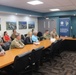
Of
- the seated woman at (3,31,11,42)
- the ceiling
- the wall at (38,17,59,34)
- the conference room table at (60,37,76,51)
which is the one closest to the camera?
the ceiling

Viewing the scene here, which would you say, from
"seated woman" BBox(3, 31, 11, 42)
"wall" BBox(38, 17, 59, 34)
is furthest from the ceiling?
"wall" BBox(38, 17, 59, 34)

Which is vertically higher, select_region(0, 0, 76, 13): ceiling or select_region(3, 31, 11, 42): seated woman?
select_region(0, 0, 76, 13): ceiling

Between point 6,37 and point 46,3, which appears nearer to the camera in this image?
point 46,3

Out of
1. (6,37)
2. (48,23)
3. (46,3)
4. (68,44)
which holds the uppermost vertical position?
(46,3)

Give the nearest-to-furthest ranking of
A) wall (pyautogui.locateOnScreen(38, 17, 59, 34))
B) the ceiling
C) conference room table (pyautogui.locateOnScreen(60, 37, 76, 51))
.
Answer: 1. the ceiling
2. conference room table (pyautogui.locateOnScreen(60, 37, 76, 51))
3. wall (pyautogui.locateOnScreen(38, 17, 59, 34))

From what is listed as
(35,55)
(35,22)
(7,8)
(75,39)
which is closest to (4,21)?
(7,8)

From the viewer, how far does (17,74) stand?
2893mm

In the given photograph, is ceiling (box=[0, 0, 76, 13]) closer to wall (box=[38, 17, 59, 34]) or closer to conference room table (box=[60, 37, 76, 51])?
conference room table (box=[60, 37, 76, 51])

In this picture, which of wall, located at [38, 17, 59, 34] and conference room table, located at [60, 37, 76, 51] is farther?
wall, located at [38, 17, 59, 34]

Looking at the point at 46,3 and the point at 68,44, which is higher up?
the point at 46,3

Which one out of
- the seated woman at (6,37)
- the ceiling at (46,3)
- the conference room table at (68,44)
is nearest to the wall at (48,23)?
the conference room table at (68,44)

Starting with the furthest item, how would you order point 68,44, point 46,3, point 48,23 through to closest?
point 48,23 → point 68,44 → point 46,3

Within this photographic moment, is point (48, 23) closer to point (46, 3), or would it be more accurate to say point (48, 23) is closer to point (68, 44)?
point (68, 44)

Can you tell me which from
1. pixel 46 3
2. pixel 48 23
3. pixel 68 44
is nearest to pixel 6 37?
pixel 46 3
